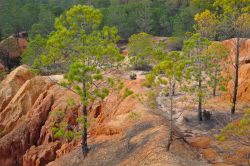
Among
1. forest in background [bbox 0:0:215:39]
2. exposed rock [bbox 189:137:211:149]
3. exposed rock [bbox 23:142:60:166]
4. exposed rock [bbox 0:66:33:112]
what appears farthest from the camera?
forest in background [bbox 0:0:215:39]

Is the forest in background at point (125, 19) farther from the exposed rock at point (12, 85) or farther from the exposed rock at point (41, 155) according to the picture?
the exposed rock at point (41, 155)

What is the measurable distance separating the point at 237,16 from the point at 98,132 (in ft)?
37.5

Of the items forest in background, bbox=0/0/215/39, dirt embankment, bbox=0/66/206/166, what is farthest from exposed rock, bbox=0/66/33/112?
forest in background, bbox=0/0/215/39

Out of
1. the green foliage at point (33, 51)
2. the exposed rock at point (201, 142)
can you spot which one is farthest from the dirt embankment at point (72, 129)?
the green foliage at point (33, 51)

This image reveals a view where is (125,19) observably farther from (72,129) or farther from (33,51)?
(72,129)

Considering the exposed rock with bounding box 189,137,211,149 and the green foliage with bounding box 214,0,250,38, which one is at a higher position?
the green foliage with bounding box 214,0,250,38

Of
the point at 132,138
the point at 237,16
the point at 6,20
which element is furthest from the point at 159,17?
the point at 132,138

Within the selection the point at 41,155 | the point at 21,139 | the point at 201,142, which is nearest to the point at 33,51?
the point at 21,139

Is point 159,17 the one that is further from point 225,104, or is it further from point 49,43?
point 49,43

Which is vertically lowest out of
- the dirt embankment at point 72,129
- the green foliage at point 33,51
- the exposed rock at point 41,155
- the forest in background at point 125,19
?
the exposed rock at point 41,155

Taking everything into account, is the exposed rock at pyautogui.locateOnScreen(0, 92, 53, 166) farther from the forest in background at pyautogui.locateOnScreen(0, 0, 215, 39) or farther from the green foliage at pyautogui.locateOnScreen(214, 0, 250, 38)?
the forest in background at pyautogui.locateOnScreen(0, 0, 215, 39)

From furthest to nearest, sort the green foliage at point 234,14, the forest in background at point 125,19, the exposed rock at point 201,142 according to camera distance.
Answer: the forest in background at point 125,19, the green foliage at point 234,14, the exposed rock at point 201,142

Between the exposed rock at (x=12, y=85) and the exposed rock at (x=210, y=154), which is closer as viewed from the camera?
the exposed rock at (x=210, y=154)

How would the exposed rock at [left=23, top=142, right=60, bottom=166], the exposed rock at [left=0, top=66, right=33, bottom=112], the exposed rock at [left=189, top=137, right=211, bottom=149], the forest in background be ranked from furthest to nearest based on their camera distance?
the forest in background → the exposed rock at [left=0, top=66, right=33, bottom=112] → the exposed rock at [left=23, top=142, right=60, bottom=166] → the exposed rock at [left=189, top=137, right=211, bottom=149]
